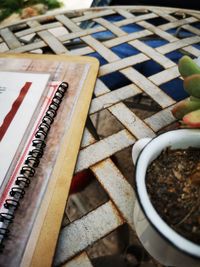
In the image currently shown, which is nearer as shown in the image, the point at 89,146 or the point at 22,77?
the point at 89,146

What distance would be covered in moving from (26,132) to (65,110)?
0.10 m

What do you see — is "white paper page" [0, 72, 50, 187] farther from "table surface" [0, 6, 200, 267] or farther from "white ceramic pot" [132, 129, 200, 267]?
"white ceramic pot" [132, 129, 200, 267]

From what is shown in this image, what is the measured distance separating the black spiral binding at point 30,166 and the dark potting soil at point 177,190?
0.20 meters

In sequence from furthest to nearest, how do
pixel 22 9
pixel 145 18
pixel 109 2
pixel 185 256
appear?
1. pixel 22 9
2. pixel 109 2
3. pixel 145 18
4. pixel 185 256

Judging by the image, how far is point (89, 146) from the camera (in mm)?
545

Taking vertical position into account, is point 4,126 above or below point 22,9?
above

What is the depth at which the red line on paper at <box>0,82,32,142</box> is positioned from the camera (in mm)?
541

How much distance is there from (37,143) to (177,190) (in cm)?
25

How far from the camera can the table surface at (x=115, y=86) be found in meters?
0.44

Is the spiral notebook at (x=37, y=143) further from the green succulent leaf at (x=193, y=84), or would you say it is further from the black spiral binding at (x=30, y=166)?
the green succulent leaf at (x=193, y=84)

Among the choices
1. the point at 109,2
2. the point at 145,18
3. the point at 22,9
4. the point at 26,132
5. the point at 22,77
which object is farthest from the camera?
the point at 22,9

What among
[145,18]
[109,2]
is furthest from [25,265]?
[109,2]

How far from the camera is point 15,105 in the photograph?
1.93 ft

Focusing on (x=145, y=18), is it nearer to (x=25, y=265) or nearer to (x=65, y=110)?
(x=65, y=110)
